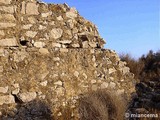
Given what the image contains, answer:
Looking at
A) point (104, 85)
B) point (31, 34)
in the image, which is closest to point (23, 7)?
point (31, 34)

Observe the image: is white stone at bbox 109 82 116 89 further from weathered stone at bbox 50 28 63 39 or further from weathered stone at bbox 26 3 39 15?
weathered stone at bbox 26 3 39 15

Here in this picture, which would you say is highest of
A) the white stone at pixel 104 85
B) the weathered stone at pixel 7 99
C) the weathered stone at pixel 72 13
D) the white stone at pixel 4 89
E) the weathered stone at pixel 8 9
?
the weathered stone at pixel 72 13

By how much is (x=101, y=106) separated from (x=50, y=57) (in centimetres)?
136

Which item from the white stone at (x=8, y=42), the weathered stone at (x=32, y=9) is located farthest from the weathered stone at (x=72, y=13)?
the white stone at (x=8, y=42)

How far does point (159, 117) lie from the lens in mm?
5477

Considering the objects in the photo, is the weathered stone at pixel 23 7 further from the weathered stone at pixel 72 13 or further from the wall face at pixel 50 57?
the weathered stone at pixel 72 13

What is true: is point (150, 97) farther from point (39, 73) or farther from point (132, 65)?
point (132, 65)

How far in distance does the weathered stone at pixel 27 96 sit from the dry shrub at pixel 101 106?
0.92 metres

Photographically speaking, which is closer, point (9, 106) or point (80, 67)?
point (9, 106)

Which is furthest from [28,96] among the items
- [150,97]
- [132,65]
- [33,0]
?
[132,65]

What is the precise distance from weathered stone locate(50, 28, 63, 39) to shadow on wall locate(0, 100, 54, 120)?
1356 mm

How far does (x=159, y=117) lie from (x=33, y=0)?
10.6ft

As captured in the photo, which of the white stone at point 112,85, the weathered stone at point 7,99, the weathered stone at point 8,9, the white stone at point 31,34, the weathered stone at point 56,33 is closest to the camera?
the weathered stone at point 7,99

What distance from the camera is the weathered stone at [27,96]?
5.44 m
